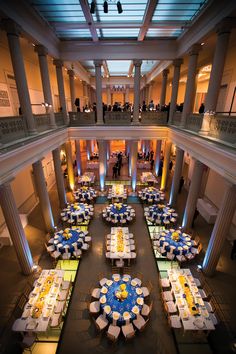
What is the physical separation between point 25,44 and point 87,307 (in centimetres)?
1215

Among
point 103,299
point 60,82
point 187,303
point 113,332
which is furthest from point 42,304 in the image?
point 60,82

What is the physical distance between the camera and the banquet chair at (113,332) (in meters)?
5.59

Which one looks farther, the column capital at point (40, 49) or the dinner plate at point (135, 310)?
the column capital at point (40, 49)

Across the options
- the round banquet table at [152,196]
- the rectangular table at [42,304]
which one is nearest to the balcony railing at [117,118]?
the round banquet table at [152,196]

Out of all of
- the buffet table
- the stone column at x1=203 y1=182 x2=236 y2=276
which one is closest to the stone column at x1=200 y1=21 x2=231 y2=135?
the stone column at x1=203 y1=182 x2=236 y2=276

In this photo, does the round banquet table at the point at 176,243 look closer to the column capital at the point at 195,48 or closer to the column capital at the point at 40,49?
the column capital at the point at 195,48

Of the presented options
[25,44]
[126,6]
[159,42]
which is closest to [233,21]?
[126,6]

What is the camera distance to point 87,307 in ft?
22.2

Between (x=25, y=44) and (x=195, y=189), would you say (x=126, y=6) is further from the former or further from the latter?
(x=195, y=189)

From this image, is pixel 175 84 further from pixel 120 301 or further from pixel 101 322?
pixel 101 322

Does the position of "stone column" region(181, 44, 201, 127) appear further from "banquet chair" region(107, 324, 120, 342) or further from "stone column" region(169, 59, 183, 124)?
"banquet chair" region(107, 324, 120, 342)

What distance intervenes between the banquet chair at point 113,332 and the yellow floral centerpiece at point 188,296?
2375 mm

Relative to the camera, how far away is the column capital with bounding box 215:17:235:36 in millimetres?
6594

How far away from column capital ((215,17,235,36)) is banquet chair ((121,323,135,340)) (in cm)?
1032
